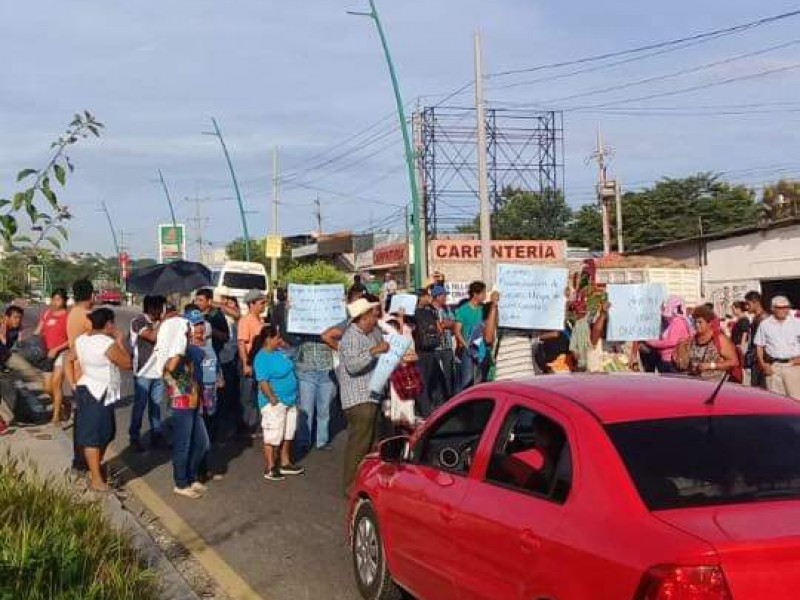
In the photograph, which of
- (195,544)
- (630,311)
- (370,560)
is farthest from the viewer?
(630,311)

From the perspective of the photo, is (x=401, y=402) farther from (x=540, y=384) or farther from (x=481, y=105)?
(x=481, y=105)

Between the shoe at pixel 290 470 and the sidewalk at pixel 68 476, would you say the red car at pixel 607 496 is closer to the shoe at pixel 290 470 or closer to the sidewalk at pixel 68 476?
the sidewalk at pixel 68 476

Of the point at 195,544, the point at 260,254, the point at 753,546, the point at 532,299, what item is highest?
the point at 260,254

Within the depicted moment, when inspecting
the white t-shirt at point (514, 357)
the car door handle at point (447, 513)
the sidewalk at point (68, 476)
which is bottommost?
the sidewalk at point (68, 476)

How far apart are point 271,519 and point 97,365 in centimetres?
214

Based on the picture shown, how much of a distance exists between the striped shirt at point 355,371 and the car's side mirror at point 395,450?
9.51 feet

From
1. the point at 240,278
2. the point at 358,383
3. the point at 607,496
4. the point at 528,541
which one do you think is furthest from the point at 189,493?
the point at 240,278

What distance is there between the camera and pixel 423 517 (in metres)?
5.10

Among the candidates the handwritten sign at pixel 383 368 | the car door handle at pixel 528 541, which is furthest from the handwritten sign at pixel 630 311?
the car door handle at pixel 528 541

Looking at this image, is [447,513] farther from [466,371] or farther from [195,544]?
[466,371]

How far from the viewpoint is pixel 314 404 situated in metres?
11.3

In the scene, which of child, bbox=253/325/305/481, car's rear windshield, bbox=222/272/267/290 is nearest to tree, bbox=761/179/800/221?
car's rear windshield, bbox=222/272/267/290

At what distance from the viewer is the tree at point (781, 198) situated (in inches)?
1854

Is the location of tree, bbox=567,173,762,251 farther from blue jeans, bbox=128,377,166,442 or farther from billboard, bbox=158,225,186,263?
blue jeans, bbox=128,377,166,442
